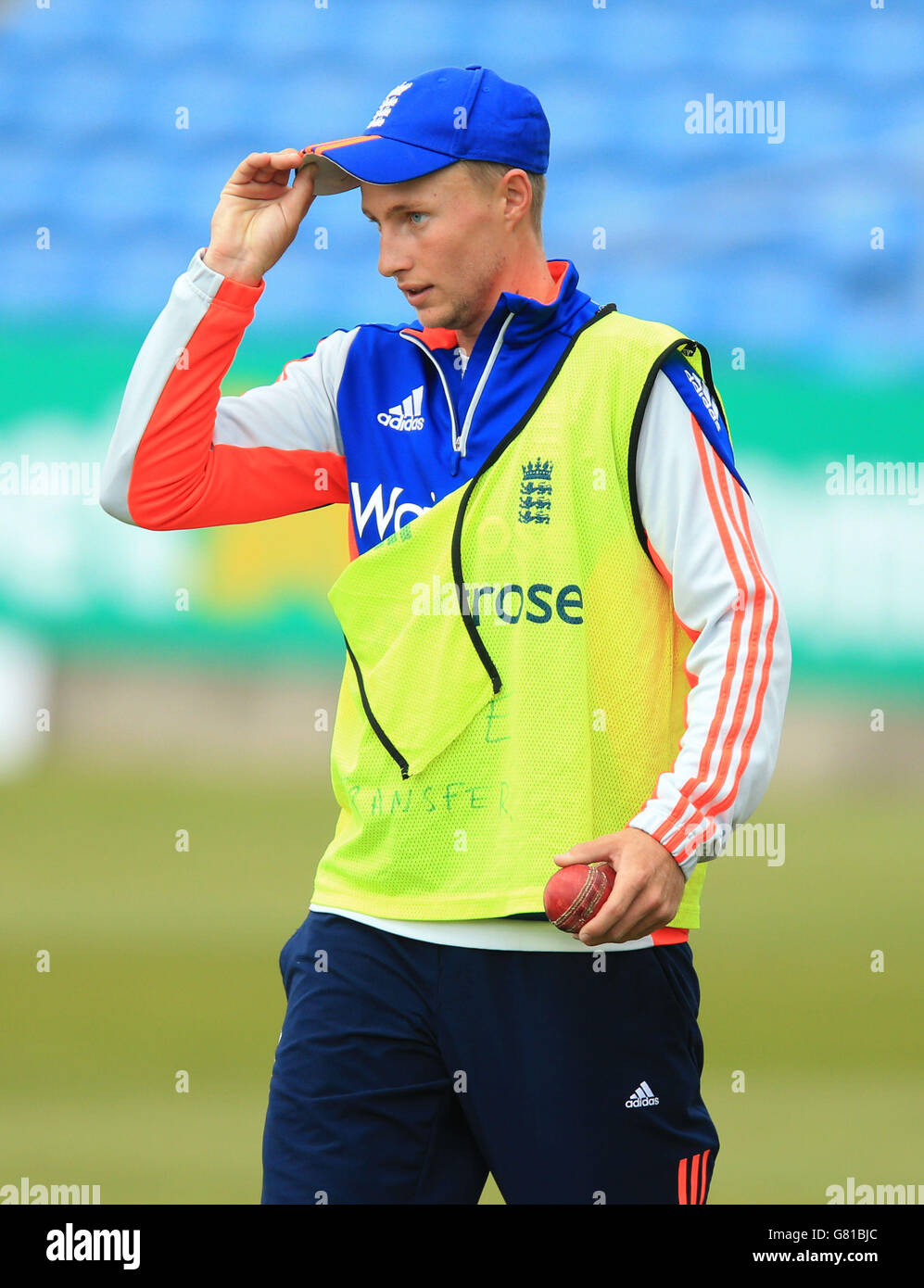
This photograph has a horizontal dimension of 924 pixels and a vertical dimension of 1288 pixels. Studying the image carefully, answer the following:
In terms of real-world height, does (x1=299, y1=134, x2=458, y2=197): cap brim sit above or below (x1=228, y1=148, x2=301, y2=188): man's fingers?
below

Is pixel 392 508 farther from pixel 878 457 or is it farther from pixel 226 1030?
pixel 878 457

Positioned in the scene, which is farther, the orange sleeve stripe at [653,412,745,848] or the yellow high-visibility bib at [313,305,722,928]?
the yellow high-visibility bib at [313,305,722,928]

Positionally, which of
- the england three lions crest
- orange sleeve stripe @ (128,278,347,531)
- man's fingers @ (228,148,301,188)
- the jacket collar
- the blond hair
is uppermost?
man's fingers @ (228,148,301,188)

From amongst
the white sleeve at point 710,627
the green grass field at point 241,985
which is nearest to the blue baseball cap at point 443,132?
the white sleeve at point 710,627

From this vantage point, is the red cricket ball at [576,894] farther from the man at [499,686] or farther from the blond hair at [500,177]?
the blond hair at [500,177]

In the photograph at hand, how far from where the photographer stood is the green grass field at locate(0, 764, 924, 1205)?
2.98 meters

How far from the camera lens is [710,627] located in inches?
55.6

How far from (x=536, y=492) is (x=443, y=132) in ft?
1.17

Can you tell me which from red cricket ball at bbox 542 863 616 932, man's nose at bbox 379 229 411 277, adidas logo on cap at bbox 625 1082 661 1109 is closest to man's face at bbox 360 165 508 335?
man's nose at bbox 379 229 411 277

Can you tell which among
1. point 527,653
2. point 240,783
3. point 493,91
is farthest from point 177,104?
point 527,653

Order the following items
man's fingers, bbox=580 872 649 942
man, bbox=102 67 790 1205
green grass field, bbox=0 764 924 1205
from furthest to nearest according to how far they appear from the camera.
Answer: green grass field, bbox=0 764 924 1205
man, bbox=102 67 790 1205
man's fingers, bbox=580 872 649 942

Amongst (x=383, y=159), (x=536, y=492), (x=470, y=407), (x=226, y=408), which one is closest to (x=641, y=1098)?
(x=536, y=492)

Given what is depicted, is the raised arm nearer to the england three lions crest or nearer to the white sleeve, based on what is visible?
the england three lions crest

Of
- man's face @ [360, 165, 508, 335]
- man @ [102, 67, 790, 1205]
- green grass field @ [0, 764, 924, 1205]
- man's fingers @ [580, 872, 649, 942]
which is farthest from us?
green grass field @ [0, 764, 924, 1205]
